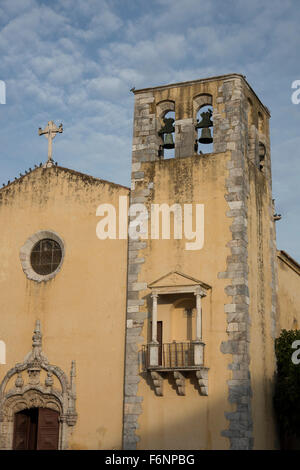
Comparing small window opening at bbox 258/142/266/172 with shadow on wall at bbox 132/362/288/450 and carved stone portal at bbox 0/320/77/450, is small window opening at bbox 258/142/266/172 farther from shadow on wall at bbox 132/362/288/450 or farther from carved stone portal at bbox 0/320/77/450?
carved stone portal at bbox 0/320/77/450

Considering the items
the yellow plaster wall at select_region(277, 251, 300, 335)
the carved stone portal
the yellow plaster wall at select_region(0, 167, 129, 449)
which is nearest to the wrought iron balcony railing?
the yellow plaster wall at select_region(0, 167, 129, 449)

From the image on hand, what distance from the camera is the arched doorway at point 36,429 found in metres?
17.5

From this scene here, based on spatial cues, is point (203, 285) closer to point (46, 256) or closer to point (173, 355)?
point (173, 355)

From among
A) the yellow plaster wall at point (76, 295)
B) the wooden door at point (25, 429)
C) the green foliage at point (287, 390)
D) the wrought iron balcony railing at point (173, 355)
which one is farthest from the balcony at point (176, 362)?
the wooden door at point (25, 429)

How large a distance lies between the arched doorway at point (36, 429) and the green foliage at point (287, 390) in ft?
18.3

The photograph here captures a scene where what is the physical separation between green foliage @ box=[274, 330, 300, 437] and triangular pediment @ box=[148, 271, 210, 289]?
10.6 feet

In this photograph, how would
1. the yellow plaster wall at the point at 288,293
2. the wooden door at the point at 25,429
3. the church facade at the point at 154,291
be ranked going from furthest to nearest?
the yellow plaster wall at the point at 288,293 → the wooden door at the point at 25,429 → the church facade at the point at 154,291

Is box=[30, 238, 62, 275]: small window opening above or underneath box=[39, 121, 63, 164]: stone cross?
underneath

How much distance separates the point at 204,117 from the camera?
18531mm

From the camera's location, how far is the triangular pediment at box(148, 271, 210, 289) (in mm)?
16422

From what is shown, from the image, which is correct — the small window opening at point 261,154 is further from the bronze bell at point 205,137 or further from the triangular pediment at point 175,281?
the triangular pediment at point 175,281

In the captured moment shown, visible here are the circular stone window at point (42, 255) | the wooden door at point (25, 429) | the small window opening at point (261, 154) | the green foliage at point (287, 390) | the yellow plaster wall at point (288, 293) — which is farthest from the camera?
the yellow plaster wall at point (288, 293)

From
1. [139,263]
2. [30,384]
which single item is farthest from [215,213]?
[30,384]
